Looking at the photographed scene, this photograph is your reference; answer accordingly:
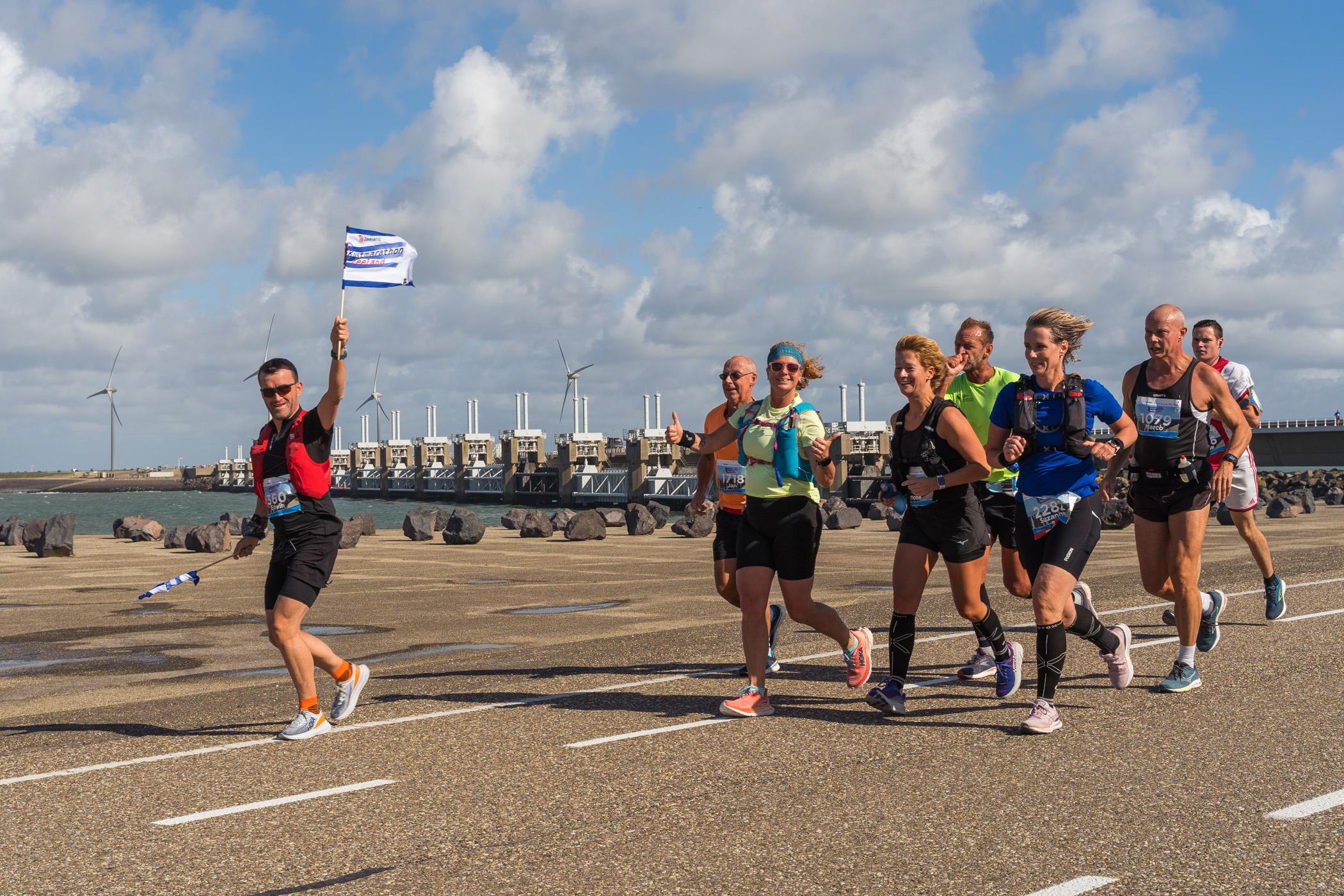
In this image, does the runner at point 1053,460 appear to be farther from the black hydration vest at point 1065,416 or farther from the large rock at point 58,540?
the large rock at point 58,540

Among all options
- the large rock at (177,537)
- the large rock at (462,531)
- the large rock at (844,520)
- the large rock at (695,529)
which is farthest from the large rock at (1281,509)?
the large rock at (177,537)

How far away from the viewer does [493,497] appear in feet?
422

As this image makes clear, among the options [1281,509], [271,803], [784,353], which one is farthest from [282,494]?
[1281,509]

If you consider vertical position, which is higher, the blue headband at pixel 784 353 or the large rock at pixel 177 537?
the blue headband at pixel 784 353

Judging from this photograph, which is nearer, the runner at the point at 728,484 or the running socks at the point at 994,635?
the running socks at the point at 994,635

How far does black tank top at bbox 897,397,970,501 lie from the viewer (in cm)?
698

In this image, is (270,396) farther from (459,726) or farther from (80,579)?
(80,579)

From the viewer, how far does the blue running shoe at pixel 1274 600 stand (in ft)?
33.4

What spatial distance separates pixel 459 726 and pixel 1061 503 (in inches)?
139

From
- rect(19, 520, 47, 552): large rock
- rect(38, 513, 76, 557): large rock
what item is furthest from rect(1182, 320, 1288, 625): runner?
rect(19, 520, 47, 552): large rock

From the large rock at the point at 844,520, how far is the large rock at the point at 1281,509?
11377 millimetres

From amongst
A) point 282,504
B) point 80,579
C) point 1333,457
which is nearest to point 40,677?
point 282,504

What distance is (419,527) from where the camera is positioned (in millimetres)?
30656

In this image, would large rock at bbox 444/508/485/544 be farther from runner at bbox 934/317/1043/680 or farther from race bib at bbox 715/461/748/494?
runner at bbox 934/317/1043/680
